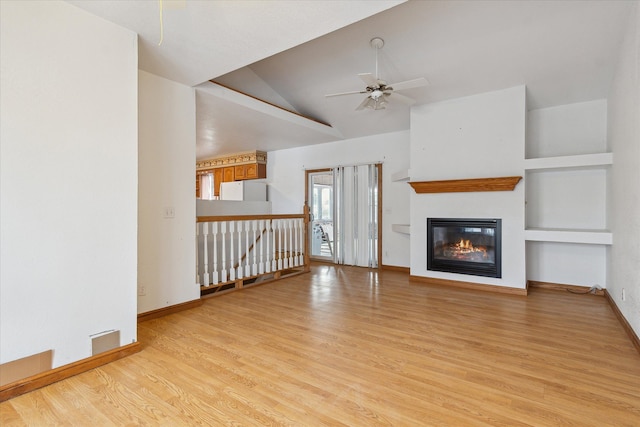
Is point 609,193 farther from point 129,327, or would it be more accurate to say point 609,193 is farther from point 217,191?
point 217,191

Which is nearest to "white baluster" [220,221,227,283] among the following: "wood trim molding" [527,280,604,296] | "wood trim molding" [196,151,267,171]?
"wood trim molding" [196,151,267,171]

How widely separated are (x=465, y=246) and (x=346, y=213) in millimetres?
2478

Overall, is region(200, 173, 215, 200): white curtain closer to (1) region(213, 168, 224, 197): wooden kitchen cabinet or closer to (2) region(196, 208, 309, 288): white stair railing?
(1) region(213, 168, 224, 197): wooden kitchen cabinet

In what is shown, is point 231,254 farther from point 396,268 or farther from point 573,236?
point 573,236

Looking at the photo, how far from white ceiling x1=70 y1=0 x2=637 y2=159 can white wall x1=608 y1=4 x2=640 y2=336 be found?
418 millimetres

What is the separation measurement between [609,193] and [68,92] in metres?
5.84

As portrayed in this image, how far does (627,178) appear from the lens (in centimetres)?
288

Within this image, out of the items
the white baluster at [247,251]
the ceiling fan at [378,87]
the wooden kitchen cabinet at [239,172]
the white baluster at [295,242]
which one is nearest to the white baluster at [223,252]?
the white baluster at [247,251]

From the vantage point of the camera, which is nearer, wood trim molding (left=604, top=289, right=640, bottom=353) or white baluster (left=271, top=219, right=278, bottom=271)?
wood trim molding (left=604, top=289, right=640, bottom=353)

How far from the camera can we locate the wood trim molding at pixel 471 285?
415 centimetres

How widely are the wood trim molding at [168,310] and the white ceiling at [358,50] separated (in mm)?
2515

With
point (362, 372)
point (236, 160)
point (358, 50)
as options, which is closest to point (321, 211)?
point (236, 160)

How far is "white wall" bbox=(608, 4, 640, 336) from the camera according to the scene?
2551 mm

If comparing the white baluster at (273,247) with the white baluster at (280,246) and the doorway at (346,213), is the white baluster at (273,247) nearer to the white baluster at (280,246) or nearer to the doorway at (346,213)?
the white baluster at (280,246)
